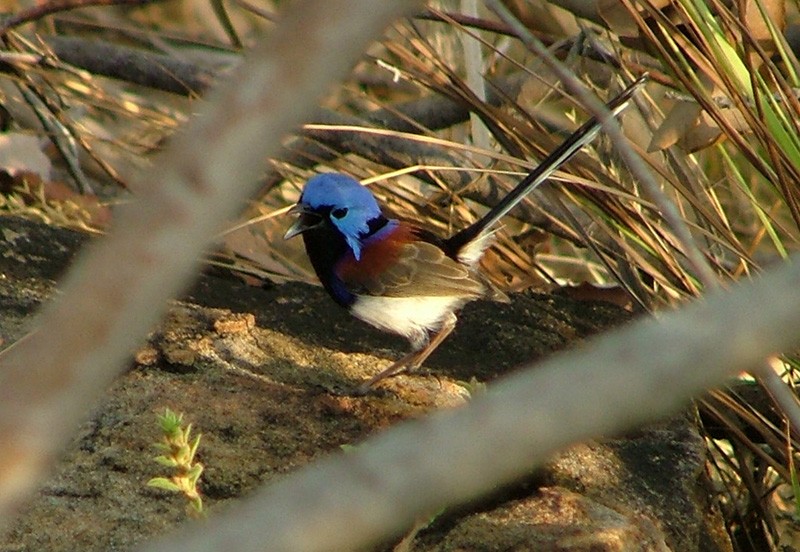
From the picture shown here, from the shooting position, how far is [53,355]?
2.58ft

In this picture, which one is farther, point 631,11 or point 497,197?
point 497,197

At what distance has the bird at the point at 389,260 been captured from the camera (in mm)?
3994

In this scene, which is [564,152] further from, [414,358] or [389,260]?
[389,260]

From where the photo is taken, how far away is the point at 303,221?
171 inches

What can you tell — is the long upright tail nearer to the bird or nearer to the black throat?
the bird

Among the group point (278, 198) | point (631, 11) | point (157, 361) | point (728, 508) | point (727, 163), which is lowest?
point (278, 198)

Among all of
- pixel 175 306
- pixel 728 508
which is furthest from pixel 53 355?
pixel 728 508

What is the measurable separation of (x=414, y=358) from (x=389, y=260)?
693mm

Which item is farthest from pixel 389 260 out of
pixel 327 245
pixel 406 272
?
pixel 327 245

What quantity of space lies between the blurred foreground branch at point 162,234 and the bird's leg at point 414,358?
2.53 meters

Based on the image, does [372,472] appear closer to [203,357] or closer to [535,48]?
[535,48]

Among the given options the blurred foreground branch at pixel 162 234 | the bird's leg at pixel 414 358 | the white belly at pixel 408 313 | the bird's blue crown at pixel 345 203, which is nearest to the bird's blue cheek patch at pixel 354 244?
the bird's blue crown at pixel 345 203

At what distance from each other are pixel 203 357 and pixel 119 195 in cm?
253

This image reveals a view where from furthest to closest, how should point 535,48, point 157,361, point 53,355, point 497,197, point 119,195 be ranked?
point 119,195, point 497,197, point 157,361, point 535,48, point 53,355
